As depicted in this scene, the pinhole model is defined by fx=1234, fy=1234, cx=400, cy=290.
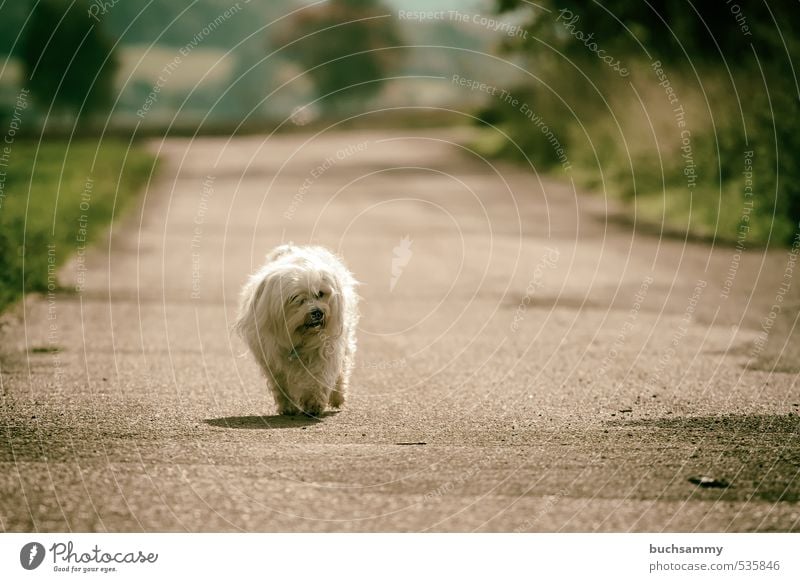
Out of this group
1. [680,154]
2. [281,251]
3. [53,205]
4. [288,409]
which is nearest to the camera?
[288,409]

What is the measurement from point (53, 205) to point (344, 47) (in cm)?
7301

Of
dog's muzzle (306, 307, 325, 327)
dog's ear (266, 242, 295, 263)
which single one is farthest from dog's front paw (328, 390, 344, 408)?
dog's ear (266, 242, 295, 263)

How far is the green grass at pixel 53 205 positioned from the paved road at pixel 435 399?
0.49 m

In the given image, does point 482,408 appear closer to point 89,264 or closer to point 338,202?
point 89,264

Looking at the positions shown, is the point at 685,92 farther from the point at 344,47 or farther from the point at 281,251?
the point at 344,47

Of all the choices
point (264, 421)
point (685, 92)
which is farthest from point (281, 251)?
point (685, 92)

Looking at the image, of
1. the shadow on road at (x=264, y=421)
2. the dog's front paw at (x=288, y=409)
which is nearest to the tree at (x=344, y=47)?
the dog's front paw at (x=288, y=409)

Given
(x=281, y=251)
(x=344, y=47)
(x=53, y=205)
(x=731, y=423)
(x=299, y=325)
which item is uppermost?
(x=344, y=47)

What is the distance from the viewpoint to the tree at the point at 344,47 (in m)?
89.6

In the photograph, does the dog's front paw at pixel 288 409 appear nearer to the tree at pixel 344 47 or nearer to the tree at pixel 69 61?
the tree at pixel 69 61

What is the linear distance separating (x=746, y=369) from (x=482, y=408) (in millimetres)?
3036

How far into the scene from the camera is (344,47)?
3649 inches

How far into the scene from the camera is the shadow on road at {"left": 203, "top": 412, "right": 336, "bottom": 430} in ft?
28.8

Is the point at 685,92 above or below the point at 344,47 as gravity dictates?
below
